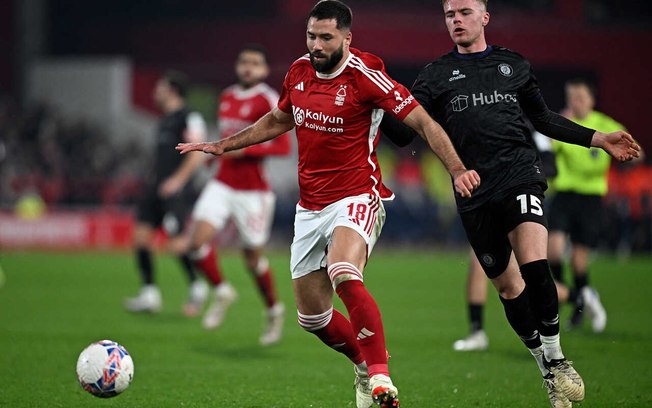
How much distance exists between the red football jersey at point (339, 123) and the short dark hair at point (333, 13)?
0.24 metres

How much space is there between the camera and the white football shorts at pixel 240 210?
11.3 meters

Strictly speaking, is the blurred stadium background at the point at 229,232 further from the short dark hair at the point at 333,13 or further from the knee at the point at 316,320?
the short dark hair at the point at 333,13

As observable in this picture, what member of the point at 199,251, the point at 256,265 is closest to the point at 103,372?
the point at 256,265

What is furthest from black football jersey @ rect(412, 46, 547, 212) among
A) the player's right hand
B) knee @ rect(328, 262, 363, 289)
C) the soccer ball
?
the soccer ball

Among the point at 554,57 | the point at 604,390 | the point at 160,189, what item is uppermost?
the point at 554,57

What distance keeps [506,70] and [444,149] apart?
929 millimetres

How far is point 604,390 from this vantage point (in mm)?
7656

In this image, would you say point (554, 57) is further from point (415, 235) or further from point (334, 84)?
point (334, 84)

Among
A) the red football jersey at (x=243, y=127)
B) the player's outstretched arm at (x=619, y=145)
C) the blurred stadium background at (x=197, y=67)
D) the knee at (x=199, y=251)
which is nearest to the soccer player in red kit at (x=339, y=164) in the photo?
the player's outstretched arm at (x=619, y=145)

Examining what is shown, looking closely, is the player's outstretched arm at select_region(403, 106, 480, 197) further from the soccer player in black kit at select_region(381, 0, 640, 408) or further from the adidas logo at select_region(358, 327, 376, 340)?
the adidas logo at select_region(358, 327, 376, 340)

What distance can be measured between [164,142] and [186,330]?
307 centimetres

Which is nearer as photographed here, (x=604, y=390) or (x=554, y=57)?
(x=604, y=390)

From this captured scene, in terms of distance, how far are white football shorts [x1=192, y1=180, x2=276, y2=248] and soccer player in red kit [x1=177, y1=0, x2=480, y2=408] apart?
415 centimetres

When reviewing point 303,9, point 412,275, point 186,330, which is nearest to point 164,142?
point 186,330
